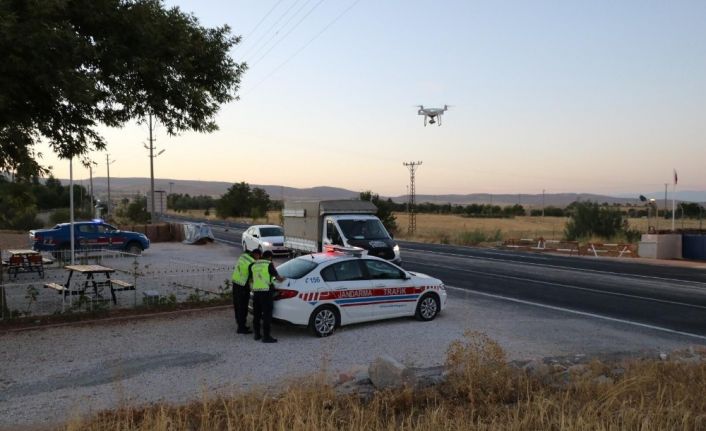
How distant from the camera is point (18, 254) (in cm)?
1930

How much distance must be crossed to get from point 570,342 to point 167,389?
6.92 meters

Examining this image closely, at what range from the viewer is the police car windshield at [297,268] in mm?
11206

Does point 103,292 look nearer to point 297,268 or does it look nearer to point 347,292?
point 297,268

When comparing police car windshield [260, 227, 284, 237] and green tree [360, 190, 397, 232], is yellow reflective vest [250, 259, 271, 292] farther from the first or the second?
green tree [360, 190, 397, 232]

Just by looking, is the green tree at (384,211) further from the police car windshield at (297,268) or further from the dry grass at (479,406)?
the dry grass at (479,406)

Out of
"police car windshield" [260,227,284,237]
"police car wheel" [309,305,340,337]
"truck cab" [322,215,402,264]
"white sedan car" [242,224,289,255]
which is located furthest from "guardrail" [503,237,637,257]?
"police car wheel" [309,305,340,337]

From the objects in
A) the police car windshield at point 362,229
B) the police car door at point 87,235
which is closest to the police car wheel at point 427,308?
the police car windshield at point 362,229

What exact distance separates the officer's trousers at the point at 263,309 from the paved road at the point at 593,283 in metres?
7.96

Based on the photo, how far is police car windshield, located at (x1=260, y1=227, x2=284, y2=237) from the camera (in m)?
29.8

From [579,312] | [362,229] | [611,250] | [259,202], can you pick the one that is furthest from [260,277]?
[259,202]

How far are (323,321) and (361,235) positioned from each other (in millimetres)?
9548

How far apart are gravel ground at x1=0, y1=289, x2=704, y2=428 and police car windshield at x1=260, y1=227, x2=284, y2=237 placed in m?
16.6

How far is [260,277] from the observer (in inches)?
415

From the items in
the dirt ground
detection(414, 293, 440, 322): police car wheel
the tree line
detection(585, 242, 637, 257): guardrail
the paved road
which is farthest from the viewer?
detection(585, 242, 637, 257): guardrail
